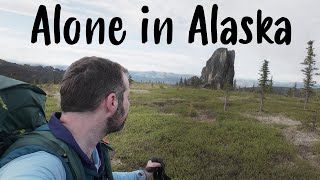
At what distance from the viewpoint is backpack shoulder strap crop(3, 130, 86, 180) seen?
6.89 feet

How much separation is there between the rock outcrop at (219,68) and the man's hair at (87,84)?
9767 cm

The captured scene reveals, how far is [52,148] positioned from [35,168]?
29 centimetres

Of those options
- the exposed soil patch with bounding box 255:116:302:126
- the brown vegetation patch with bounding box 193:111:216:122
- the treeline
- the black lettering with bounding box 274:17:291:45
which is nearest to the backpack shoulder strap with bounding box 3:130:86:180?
the black lettering with bounding box 274:17:291:45

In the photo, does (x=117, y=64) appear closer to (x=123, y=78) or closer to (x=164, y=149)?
(x=123, y=78)

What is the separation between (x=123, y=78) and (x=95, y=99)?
32 centimetres

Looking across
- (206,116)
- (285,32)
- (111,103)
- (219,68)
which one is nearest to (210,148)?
(285,32)

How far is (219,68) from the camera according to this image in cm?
10556

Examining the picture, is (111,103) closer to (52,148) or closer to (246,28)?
(52,148)

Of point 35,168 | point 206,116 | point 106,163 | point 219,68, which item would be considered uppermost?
point 219,68

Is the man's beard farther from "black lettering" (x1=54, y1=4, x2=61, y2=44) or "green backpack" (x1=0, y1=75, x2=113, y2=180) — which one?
"black lettering" (x1=54, y1=4, x2=61, y2=44)

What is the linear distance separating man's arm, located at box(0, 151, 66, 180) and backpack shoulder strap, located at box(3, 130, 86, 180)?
0.17 ft

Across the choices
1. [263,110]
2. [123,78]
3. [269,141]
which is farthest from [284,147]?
[123,78]

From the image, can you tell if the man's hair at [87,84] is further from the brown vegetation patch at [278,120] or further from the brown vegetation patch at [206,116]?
the brown vegetation patch at [278,120]

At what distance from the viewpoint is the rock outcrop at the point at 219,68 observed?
102 m
